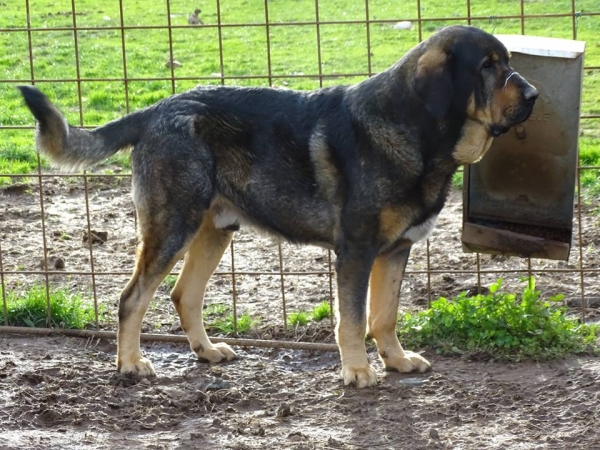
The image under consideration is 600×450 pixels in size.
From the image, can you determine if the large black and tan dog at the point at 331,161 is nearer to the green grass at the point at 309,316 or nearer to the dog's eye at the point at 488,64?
the dog's eye at the point at 488,64

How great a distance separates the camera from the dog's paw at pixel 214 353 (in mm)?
6195

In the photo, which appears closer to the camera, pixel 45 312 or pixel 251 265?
pixel 45 312

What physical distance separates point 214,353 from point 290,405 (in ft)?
3.05

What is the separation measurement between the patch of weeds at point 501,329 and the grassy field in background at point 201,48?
3686 millimetres

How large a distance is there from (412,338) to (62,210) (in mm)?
3674

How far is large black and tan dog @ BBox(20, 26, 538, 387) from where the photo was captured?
17.5ft

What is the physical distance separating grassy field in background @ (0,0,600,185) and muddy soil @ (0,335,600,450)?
13.2ft

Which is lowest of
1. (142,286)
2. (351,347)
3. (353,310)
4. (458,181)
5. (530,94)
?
(351,347)

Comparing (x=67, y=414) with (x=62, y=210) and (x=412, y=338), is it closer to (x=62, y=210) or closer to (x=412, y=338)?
(x=412, y=338)

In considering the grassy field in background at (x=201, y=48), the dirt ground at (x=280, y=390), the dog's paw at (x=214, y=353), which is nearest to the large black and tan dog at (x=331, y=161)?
the dirt ground at (x=280, y=390)

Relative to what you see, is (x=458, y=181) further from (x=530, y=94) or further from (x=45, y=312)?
(x=45, y=312)

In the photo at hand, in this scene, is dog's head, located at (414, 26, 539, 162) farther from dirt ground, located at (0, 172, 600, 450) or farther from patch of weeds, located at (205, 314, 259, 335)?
patch of weeds, located at (205, 314, 259, 335)

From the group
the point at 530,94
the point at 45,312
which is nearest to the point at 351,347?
the point at 530,94

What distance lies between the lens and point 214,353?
6.20 m
